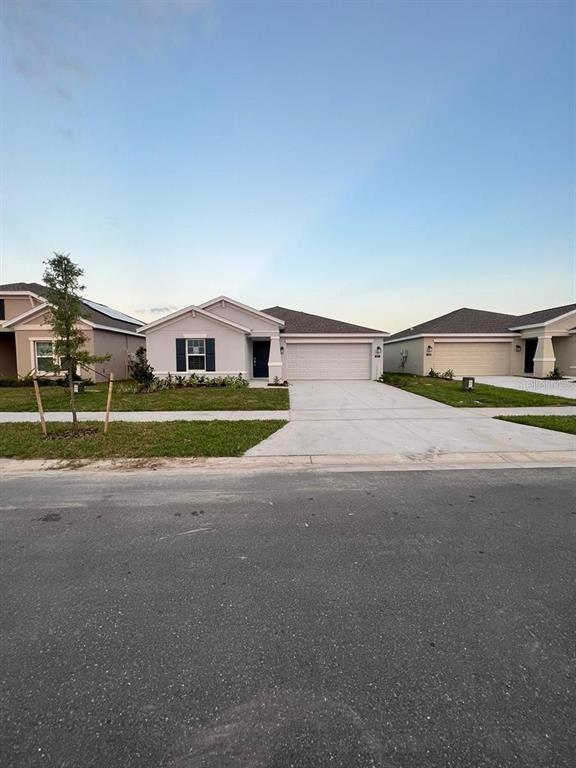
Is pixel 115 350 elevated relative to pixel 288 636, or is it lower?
elevated

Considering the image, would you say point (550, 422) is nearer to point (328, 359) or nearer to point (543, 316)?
point (328, 359)

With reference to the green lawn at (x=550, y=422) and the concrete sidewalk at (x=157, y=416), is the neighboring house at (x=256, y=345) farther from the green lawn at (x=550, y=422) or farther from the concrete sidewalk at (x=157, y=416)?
the green lawn at (x=550, y=422)

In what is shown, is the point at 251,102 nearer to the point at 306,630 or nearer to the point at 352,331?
the point at 352,331

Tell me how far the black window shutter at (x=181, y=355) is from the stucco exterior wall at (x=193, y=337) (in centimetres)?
16

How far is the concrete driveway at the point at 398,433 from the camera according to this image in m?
7.02

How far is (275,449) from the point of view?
700 centimetres

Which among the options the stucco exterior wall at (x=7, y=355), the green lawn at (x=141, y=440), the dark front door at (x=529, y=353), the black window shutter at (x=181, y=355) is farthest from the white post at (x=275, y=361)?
the dark front door at (x=529, y=353)

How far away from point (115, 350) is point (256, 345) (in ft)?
29.1

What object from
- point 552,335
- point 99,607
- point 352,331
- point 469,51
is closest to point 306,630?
point 99,607

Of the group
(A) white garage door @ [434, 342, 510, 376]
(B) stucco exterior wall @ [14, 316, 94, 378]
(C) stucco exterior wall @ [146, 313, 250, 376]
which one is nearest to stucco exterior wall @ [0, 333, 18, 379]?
(B) stucco exterior wall @ [14, 316, 94, 378]

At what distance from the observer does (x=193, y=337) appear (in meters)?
19.2

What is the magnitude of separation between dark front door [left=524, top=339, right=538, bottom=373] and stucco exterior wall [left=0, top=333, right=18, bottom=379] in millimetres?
34047

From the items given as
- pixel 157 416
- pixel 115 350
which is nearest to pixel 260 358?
pixel 115 350

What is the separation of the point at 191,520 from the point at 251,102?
15.4 metres
